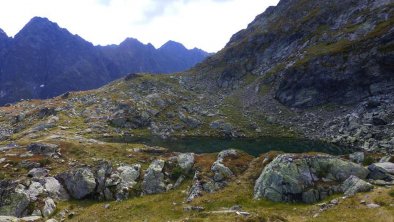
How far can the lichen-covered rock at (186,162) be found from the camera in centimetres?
5110

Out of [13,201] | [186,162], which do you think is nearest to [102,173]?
[13,201]

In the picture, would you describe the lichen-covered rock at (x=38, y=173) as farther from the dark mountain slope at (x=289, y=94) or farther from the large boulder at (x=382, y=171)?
the dark mountain slope at (x=289, y=94)

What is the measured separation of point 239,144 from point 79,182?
55032 millimetres

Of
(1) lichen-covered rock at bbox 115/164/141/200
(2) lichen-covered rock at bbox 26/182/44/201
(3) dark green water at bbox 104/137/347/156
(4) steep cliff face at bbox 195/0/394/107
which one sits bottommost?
(3) dark green water at bbox 104/137/347/156

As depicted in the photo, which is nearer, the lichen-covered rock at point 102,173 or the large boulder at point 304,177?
the large boulder at point 304,177

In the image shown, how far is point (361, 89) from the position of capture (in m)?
112

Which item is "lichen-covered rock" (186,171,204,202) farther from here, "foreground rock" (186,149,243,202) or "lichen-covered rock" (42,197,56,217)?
"lichen-covered rock" (42,197,56,217)

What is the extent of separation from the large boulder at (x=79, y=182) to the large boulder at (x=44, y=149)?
461 inches

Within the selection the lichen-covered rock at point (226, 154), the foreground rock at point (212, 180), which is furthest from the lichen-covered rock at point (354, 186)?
the lichen-covered rock at point (226, 154)

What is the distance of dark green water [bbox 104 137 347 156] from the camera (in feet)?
282

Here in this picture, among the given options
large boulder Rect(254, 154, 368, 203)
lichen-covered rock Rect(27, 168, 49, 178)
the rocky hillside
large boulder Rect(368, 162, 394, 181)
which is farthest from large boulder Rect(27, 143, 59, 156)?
large boulder Rect(368, 162, 394, 181)

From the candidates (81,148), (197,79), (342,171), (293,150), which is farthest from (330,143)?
(197,79)

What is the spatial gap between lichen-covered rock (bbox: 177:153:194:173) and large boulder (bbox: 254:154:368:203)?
1236 centimetres

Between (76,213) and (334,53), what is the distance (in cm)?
10981
